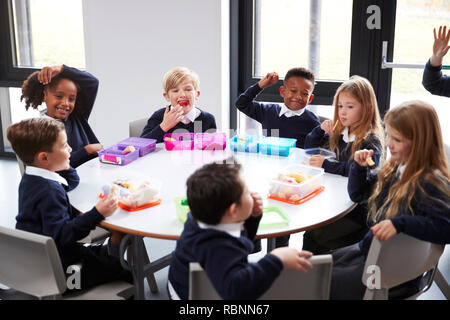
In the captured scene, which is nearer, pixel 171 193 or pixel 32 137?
pixel 32 137

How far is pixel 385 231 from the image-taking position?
1514 mm

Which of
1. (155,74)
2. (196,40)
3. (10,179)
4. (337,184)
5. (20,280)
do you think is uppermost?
(196,40)

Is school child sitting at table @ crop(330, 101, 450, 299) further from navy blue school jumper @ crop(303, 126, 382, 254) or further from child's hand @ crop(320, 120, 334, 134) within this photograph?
child's hand @ crop(320, 120, 334, 134)

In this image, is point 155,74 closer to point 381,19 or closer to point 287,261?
point 381,19

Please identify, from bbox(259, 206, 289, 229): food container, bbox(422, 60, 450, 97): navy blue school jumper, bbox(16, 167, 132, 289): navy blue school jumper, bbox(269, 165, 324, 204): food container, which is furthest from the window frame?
bbox(16, 167, 132, 289): navy blue school jumper

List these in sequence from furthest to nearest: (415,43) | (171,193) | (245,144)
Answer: (415,43)
(245,144)
(171,193)

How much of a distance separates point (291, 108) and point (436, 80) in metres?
0.81

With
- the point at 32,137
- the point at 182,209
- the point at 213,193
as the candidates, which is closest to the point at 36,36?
the point at 32,137

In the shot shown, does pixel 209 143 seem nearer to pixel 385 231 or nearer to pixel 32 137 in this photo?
pixel 32 137


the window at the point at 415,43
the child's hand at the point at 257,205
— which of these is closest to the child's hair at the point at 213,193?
the child's hand at the point at 257,205
